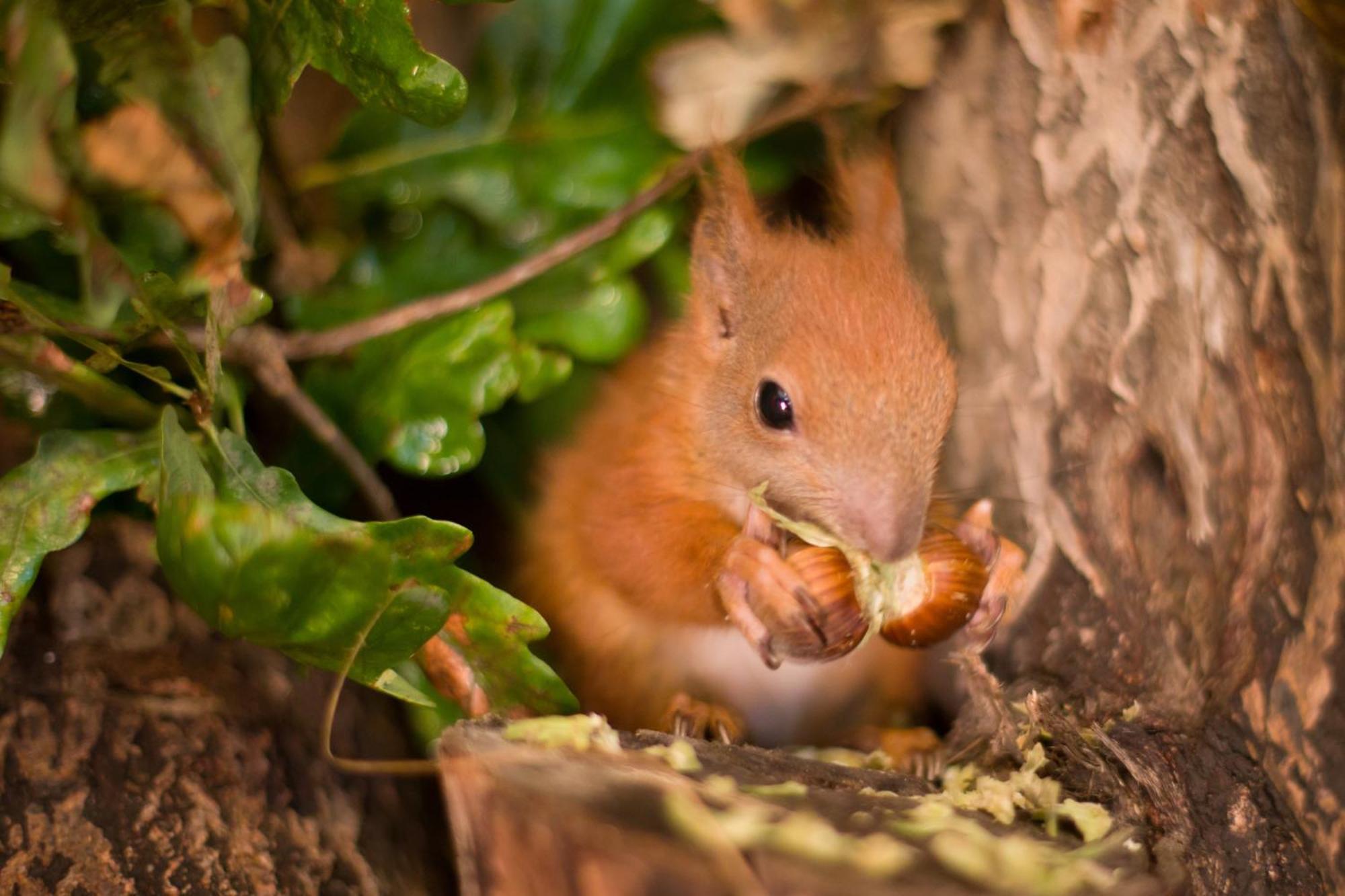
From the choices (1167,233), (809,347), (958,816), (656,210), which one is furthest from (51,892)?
(1167,233)

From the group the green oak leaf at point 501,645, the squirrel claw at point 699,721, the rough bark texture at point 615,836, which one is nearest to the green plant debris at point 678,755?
the rough bark texture at point 615,836

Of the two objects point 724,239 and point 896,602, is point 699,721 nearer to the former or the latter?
point 896,602

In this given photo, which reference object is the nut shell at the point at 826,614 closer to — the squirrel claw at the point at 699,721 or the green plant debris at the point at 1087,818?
the squirrel claw at the point at 699,721

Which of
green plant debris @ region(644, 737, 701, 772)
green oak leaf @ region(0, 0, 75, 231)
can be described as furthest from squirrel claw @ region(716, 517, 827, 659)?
green oak leaf @ region(0, 0, 75, 231)

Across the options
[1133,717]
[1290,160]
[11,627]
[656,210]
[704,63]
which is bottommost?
[11,627]

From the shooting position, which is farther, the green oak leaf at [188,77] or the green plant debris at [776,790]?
the green oak leaf at [188,77]

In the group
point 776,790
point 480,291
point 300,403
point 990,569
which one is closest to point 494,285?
point 480,291

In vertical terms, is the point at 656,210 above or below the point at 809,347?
above

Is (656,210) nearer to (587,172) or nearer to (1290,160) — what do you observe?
(587,172)
